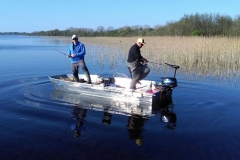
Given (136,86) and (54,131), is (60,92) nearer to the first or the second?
(136,86)

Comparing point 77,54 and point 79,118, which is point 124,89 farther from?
point 77,54

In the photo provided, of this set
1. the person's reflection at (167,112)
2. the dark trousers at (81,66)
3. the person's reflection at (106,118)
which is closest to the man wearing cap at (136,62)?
the person's reflection at (167,112)

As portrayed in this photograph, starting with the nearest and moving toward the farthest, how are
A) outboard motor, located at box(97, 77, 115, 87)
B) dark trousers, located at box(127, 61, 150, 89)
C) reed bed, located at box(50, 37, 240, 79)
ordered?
dark trousers, located at box(127, 61, 150, 89)
outboard motor, located at box(97, 77, 115, 87)
reed bed, located at box(50, 37, 240, 79)

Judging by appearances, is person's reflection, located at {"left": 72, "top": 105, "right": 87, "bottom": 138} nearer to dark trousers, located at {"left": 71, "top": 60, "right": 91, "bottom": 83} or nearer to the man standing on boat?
dark trousers, located at {"left": 71, "top": 60, "right": 91, "bottom": 83}

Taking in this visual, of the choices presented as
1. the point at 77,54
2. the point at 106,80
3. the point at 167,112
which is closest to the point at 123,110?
the point at 167,112

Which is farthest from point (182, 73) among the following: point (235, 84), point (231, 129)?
point (231, 129)

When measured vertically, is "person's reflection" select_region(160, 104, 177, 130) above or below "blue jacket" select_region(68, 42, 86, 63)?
below

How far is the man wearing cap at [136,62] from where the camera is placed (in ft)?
25.8

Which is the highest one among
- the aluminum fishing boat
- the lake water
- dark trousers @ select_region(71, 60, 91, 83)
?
dark trousers @ select_region(71, 60, 91, 83)

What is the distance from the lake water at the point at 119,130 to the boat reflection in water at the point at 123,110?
27 millimetres

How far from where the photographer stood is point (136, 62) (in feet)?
26.1

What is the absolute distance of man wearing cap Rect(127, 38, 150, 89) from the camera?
786cm

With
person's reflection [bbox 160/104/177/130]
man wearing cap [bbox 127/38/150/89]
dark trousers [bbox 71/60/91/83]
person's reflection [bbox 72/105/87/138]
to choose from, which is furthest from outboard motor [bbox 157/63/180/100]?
dark trousers [bbox 71/60/91/83]

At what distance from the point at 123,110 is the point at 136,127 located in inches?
52.6
